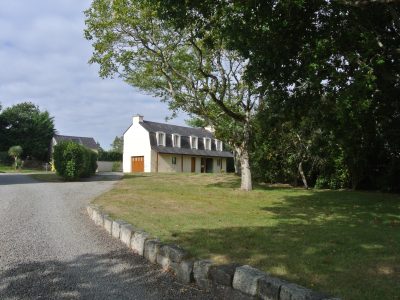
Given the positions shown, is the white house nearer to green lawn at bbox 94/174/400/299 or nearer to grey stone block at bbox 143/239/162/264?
green lawn at bbox 94/174/400/299

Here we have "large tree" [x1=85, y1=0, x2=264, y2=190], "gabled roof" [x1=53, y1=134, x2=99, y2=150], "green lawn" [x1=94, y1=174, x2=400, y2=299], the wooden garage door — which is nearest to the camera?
"green lawn" [x1=94, y1=174, x2=400, y2=299]

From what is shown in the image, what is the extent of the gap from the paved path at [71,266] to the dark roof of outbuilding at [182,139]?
3799cm

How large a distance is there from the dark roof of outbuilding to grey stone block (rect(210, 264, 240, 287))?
4253cm

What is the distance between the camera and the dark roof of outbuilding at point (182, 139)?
4893cm

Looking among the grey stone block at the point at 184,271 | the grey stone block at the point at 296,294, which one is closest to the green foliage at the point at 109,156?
the grey stone block at the point at 184,271

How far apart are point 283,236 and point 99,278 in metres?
3.71

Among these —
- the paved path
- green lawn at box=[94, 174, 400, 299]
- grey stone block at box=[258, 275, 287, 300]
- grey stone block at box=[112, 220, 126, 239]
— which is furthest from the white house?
grey stone block at box=[258, 275, 287, 300]

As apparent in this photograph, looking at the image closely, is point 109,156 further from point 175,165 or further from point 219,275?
point 219,275

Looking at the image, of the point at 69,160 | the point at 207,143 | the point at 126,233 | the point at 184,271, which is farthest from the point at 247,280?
the point at 207,143

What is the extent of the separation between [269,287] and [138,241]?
3.39m

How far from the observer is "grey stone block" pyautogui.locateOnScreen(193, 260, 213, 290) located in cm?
560

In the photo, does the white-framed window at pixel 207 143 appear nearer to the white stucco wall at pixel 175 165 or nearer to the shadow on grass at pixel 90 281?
the white stucco wall at pixel 175 165

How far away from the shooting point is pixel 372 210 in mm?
12953

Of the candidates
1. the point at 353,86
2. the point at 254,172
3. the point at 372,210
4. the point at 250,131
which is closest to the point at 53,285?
the point at 353,86
